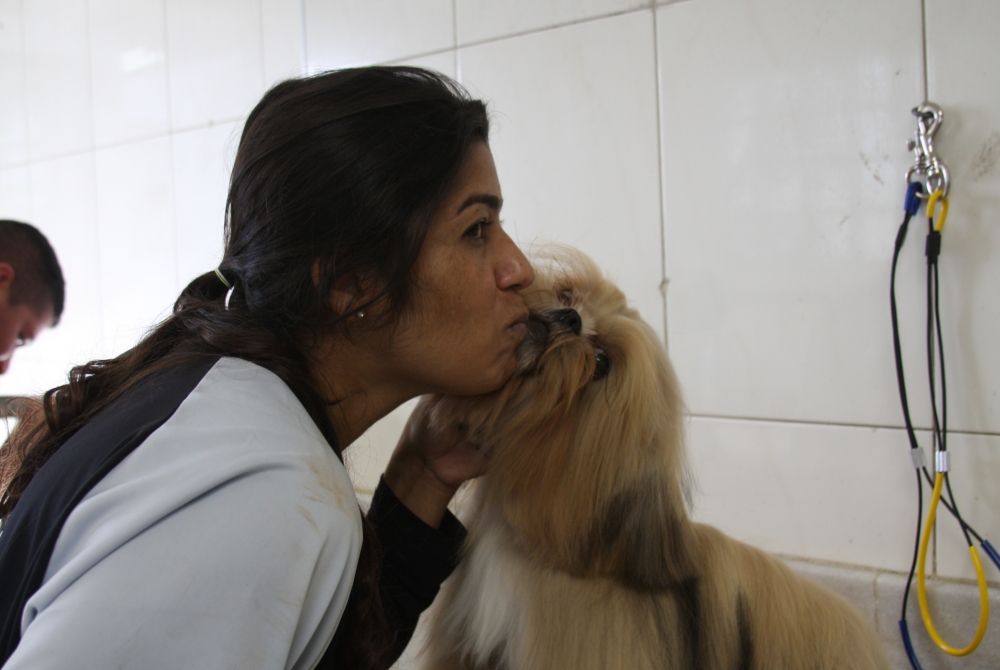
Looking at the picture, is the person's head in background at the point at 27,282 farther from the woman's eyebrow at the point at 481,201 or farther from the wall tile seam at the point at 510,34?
the woman's eyebrow at the point at 481,201

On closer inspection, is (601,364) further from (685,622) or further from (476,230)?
(685,622)

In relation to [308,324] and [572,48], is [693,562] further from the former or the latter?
[572,48]

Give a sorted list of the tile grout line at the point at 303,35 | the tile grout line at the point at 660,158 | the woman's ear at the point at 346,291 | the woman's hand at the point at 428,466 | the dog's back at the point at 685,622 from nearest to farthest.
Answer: the woman's ear at the point at 346,291 → the dog's back at the point at 685,622 → the woman's hand at the point at 428,466 → the tile grout line at the point at 660,158 → the tile grout line at the point at 303,35

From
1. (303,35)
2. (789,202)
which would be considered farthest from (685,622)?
(303,35)

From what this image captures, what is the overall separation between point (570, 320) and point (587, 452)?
163 mm

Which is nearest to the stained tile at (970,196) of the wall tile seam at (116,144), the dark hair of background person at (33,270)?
the wall tile seam at (116,144)

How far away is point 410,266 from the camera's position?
79 cm

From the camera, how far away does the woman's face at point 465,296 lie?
81cm

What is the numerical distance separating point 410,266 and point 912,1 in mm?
908

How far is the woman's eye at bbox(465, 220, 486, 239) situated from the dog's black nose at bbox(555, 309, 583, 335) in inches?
5.8

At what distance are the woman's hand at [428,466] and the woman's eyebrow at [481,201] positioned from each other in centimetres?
33

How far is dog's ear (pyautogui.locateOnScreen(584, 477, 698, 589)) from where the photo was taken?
88 centimetres

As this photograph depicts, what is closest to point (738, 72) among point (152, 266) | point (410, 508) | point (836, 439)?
point (836, 439)

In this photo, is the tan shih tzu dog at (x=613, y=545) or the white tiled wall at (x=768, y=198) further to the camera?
the white tiled wall at (x=768, y=198)
